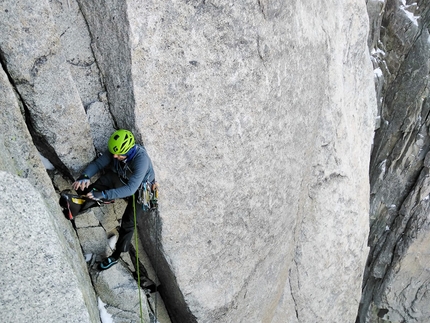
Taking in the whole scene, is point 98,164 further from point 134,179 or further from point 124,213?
point 124,213

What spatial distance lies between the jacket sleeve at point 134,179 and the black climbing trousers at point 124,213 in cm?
38

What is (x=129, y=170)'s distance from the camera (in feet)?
16.6

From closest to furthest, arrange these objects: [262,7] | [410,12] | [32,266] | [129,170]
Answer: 1. [32,266]
2. [129,170]
3. [262,7]
4. [410,12]

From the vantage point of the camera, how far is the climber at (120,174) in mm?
4805

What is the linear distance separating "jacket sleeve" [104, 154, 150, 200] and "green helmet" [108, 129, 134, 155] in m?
0.19

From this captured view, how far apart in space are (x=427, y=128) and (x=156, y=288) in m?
10.8

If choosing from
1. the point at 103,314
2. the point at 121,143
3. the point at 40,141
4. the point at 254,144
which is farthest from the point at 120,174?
the point at 254,144

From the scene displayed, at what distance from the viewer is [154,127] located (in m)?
5.17

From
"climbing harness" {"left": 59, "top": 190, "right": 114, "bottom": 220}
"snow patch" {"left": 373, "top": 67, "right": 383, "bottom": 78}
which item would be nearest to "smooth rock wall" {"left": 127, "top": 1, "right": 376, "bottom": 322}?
"climbing harness" {"left": 59, "top": 190, "right": 114, "bottom": 220}

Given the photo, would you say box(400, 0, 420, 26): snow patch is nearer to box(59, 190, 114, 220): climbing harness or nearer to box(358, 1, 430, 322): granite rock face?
box(358, 1, 430, 322): granite rock face

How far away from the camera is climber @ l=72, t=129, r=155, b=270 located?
15.8ft

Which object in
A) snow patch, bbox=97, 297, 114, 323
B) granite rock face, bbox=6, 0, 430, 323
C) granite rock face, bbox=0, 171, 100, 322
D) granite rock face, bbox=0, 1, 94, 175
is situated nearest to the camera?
granite rock face, bbox=0, 171, 100, 322

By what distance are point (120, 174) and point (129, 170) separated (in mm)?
256

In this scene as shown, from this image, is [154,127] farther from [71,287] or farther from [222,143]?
[71,287]
